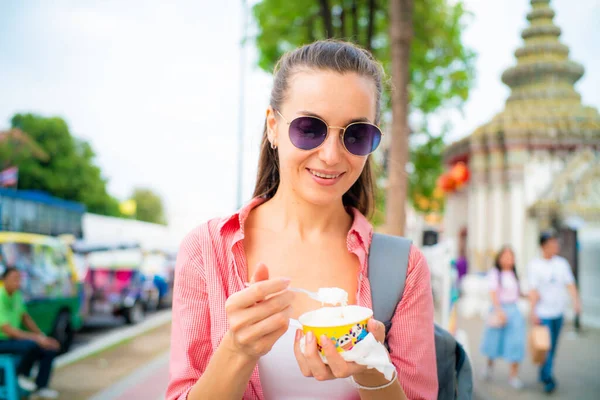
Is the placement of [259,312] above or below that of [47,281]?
above

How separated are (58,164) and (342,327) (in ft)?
146

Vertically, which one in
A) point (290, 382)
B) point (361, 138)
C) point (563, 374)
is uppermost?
point (361, 138)

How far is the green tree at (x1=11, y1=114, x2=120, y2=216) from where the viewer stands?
3938 cm

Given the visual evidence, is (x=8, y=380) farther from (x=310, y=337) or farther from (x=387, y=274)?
(x=310, y=337)

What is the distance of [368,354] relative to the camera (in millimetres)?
1384

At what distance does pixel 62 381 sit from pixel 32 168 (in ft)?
119

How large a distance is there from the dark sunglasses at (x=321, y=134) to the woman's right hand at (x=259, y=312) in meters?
0.59

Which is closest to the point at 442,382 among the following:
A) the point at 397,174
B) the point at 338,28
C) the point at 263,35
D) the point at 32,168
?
the point at 397,174

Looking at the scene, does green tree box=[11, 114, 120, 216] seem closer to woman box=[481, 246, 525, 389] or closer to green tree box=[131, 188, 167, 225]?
green tree box=[131, 188, 167, 225]

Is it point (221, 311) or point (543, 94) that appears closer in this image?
point (221, 311)

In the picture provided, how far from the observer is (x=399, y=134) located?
6738mm

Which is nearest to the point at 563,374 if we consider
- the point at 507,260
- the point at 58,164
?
the point at 507,260

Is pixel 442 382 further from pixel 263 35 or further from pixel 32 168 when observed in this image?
pixel 32 168

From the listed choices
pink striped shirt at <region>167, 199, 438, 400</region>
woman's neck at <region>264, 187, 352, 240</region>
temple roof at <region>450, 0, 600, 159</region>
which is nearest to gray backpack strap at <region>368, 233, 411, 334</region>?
pink striped shirt at <region>167, 199, 438, 400</region>
